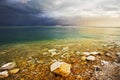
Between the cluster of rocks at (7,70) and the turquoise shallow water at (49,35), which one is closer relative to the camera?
the cluster of rocks at (7,70)

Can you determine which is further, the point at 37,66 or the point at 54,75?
the point at 37,66

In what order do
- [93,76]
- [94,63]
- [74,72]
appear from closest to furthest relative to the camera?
[93,76] < [74,72] < [94,63]

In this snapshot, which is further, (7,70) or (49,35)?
(49,35)

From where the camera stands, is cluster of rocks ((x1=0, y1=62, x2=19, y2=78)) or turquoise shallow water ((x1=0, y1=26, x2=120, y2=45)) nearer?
cluster of rocks ((x1=0, y1=62, x2=19, y2=78))

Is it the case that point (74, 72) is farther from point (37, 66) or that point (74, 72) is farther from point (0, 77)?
point (0, 77)

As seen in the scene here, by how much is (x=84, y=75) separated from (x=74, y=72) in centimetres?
71

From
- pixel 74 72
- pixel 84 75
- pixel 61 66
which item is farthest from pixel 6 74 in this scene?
pixel 84 75

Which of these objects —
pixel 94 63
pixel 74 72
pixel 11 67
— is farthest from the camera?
pixel 94 63

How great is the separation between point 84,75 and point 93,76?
1.78 ft

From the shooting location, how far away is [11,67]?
25.4 ft

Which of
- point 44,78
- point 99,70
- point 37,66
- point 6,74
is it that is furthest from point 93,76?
point 6,74

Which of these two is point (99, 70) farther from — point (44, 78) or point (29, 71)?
point (29, 71)

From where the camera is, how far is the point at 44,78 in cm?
639

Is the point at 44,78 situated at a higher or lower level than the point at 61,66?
lower
